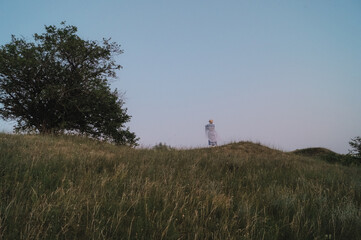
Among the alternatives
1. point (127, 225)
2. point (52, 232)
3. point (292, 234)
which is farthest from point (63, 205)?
point (292, 234)

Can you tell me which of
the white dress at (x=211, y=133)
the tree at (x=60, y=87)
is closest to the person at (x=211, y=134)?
the white dress at (x=211, y=133)

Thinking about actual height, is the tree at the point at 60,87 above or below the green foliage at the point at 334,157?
above

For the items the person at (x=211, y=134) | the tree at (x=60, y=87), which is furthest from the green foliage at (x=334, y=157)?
the tree at (x=60, y=87)

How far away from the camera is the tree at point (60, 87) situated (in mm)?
16016

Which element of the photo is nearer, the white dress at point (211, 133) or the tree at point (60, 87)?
the tree at point (60, 87)

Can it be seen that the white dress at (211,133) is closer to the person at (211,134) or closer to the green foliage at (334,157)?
the person at (211,134)

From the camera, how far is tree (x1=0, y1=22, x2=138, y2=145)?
52.5ft

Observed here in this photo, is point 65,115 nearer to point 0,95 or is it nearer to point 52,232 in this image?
point 0,95

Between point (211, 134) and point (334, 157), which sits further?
point (211, 134)

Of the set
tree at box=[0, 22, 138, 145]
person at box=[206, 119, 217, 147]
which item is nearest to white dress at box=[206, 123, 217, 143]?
person at box=[206, 119, 217, 147]

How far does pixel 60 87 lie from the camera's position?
16.0 metres

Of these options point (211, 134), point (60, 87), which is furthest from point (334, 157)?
point (60, 87)

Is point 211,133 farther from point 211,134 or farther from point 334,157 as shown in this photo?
point 334,157

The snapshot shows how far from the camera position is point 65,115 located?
704 inches
